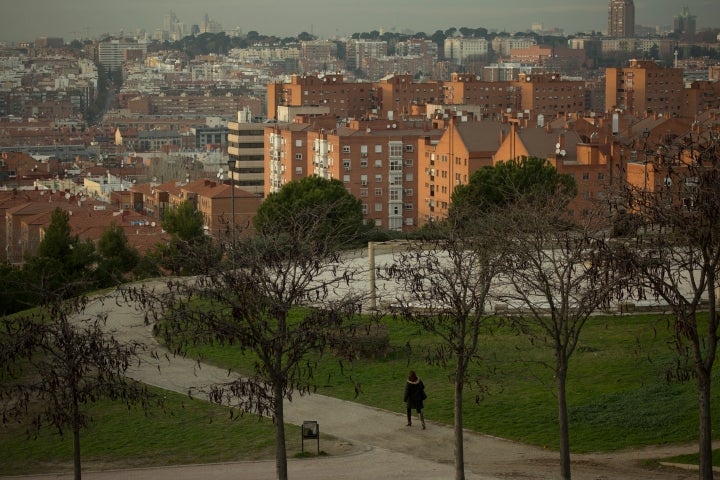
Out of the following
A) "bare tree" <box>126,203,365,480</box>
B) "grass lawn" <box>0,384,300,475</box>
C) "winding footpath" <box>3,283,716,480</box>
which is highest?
"bare tree" <box>126,203,365,480</box>

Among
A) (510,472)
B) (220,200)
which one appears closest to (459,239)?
(510,472)

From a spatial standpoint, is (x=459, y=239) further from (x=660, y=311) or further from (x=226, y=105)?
(x=226, y=105)

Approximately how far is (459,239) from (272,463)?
362cm

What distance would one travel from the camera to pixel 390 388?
17562mm

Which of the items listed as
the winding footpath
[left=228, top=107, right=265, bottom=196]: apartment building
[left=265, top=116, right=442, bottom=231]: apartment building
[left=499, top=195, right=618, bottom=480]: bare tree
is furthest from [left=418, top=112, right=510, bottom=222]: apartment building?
[left=499, top=195, right=618, bottom=480]: bare tree

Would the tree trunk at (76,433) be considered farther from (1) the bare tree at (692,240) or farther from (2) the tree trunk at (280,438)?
(1) the bare tree at (692,240)

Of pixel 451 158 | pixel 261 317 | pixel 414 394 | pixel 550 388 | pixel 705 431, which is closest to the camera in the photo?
pixel 705 431

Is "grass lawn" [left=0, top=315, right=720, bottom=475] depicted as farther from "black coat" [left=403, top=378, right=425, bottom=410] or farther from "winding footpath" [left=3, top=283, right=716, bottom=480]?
"black coat" [left=403, top=378, right=425, bottom=410]

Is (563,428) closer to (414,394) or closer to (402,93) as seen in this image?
(414,394)

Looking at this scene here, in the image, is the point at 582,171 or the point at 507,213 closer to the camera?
the point at 507,213

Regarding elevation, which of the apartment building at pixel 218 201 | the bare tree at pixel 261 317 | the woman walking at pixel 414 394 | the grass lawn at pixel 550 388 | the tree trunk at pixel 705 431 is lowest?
the apartment building at pixel 218 201

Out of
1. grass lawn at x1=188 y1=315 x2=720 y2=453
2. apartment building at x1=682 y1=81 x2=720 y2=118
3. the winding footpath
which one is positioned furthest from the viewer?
apartment building at x1=682 y1=81 x2=720 y2=118

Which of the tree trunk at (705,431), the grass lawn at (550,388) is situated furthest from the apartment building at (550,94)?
the tree trunk at (705,431)

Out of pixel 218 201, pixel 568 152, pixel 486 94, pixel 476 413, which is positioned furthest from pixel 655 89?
pixel 476 413
